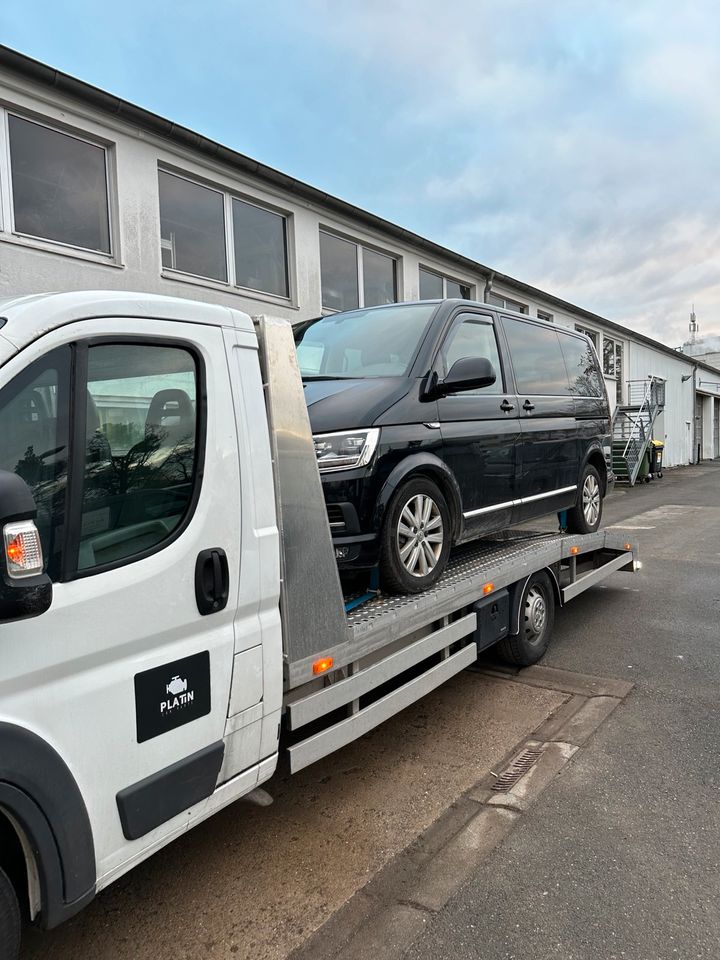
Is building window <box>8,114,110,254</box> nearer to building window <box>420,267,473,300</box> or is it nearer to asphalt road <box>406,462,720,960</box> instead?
asphalt road <box>406,462,720,960</box>

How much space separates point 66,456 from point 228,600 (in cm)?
74

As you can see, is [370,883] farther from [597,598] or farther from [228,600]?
[597,598]

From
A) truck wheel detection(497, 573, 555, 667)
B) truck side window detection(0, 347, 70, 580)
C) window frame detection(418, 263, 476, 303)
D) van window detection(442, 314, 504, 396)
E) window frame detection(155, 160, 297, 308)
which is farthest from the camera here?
window frame detection(418, 263, 476, 303)

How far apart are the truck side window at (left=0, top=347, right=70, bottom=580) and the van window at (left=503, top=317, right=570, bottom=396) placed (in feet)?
12.1

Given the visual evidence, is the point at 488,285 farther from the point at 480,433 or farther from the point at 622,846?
the point at 622,846

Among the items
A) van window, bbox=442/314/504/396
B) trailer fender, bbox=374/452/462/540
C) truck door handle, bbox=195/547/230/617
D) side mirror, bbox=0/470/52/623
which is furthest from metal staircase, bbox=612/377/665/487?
side mirror, bbox=0/470/52/623

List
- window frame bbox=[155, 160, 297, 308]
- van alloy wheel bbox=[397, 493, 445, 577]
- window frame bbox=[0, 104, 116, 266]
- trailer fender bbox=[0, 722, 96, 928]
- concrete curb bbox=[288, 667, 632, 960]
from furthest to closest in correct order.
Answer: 1. window frame bbox=[155, 160, 297, 308]
2. window frame bbox=[0, 104, 116, 266]
3. van alloy wheel bbox=[397, 493, 445, 577]
4. concrete curb bbox=[288, 667, 632, 960]
5. trailer fender bbox=[0, 722, 96, 928]

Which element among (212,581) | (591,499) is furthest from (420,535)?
(591,499)

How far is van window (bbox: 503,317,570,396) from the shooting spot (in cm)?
505

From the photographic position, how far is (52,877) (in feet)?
6.08

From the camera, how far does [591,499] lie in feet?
20.6

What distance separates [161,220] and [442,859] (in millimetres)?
8182

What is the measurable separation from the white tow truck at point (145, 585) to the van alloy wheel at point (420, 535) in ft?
2.43

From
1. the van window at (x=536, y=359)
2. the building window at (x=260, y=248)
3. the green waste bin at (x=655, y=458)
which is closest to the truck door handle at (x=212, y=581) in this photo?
the van window at (x=536, y=359)
